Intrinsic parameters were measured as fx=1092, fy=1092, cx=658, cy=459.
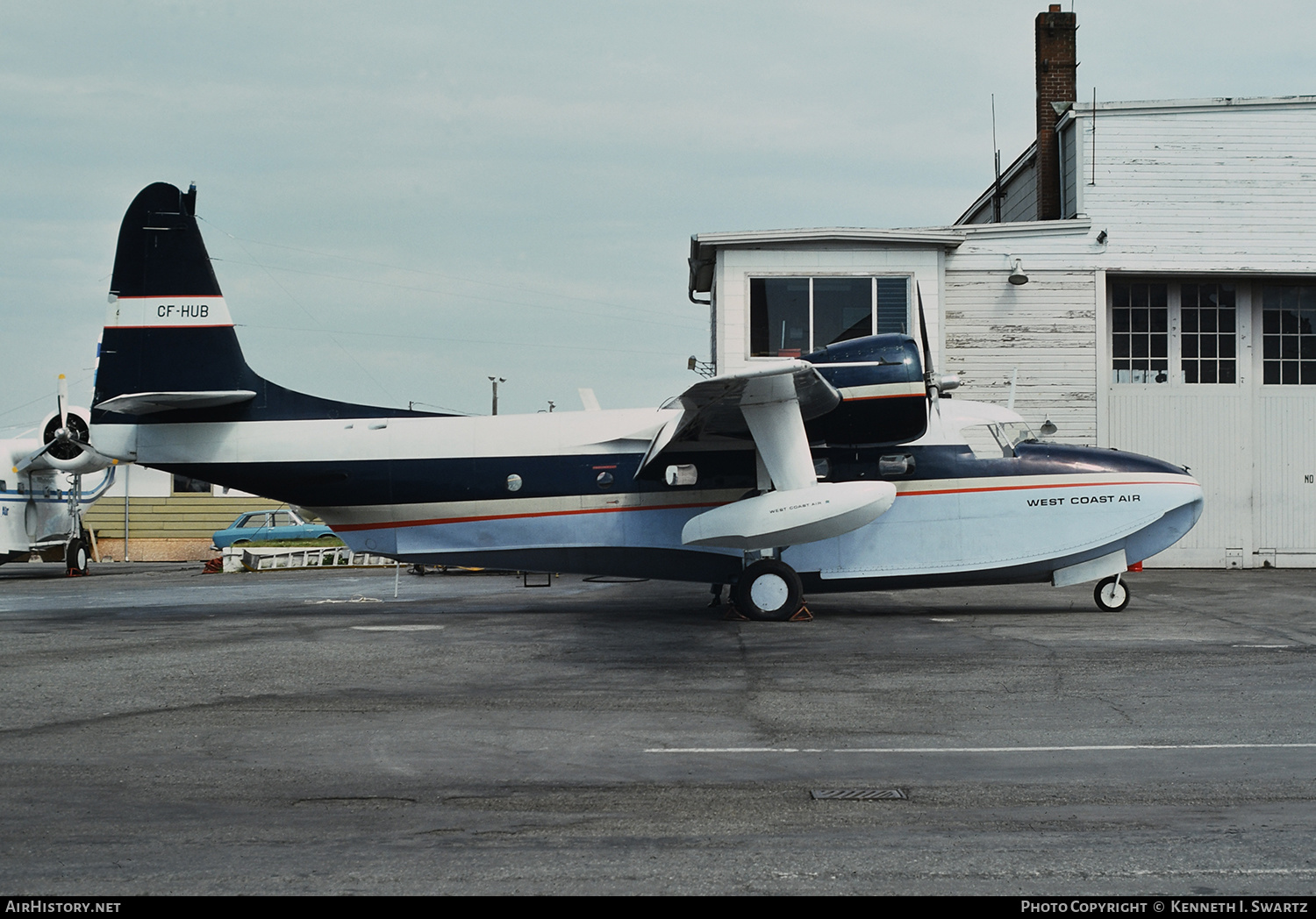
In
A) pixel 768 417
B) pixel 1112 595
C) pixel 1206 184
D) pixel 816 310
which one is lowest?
pixel 1112 595

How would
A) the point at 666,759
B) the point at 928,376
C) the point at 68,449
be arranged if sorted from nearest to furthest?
the point at 666,759
the point at 928,376
the point at 68,449

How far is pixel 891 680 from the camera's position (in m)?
9.79

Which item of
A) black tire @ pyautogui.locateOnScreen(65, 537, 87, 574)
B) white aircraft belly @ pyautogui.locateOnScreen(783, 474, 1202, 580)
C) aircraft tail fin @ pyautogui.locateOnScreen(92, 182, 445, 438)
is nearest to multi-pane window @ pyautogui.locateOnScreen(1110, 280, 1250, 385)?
white aircraft belly @ pyautogui.locateOnScreen(783, 474, 1202, 580)

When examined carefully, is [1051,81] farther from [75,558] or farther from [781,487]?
[75,558]

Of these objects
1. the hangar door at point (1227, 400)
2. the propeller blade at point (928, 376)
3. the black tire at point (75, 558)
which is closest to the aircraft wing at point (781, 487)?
the propeller blade at point (928, 376)

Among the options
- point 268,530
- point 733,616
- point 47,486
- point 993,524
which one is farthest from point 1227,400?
point 47,486

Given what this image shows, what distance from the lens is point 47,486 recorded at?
1225 inches

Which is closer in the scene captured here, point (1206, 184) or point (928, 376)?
point (928, 376)

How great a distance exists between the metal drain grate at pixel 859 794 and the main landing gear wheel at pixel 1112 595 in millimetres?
10602

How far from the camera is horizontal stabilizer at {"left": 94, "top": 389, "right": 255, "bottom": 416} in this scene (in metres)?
14.7

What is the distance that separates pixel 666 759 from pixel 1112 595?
34.8ft

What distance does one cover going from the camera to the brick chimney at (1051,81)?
25594 mm

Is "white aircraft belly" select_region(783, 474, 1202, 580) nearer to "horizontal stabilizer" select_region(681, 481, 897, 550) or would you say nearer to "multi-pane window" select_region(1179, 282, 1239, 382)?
"horizontal stabilizer" select_region(681, 481, 897, 550)

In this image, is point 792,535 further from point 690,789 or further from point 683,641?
point 690,789
